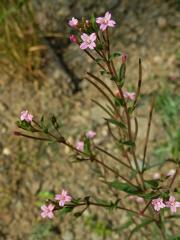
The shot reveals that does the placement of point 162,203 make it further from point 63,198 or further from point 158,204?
point 63,198

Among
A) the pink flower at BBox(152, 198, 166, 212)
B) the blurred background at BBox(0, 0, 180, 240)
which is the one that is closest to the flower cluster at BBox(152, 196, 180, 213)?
the pink flower at BBox(152, 198, 166, 212)

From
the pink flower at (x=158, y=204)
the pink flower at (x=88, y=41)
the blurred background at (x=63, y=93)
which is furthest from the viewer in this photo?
the blurred background at (x=63, y=93)

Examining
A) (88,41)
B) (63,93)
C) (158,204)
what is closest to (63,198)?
(158,204)

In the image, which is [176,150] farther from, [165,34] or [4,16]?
[4,16]

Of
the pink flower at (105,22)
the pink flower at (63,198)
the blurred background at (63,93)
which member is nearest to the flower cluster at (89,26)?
the pink flower at (105,22)

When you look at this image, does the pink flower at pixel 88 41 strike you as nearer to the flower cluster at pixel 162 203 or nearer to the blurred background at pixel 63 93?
the flower cluster at pixel 162 203

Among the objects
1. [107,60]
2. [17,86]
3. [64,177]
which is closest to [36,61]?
[17,86]

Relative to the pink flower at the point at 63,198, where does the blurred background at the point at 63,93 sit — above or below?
above
